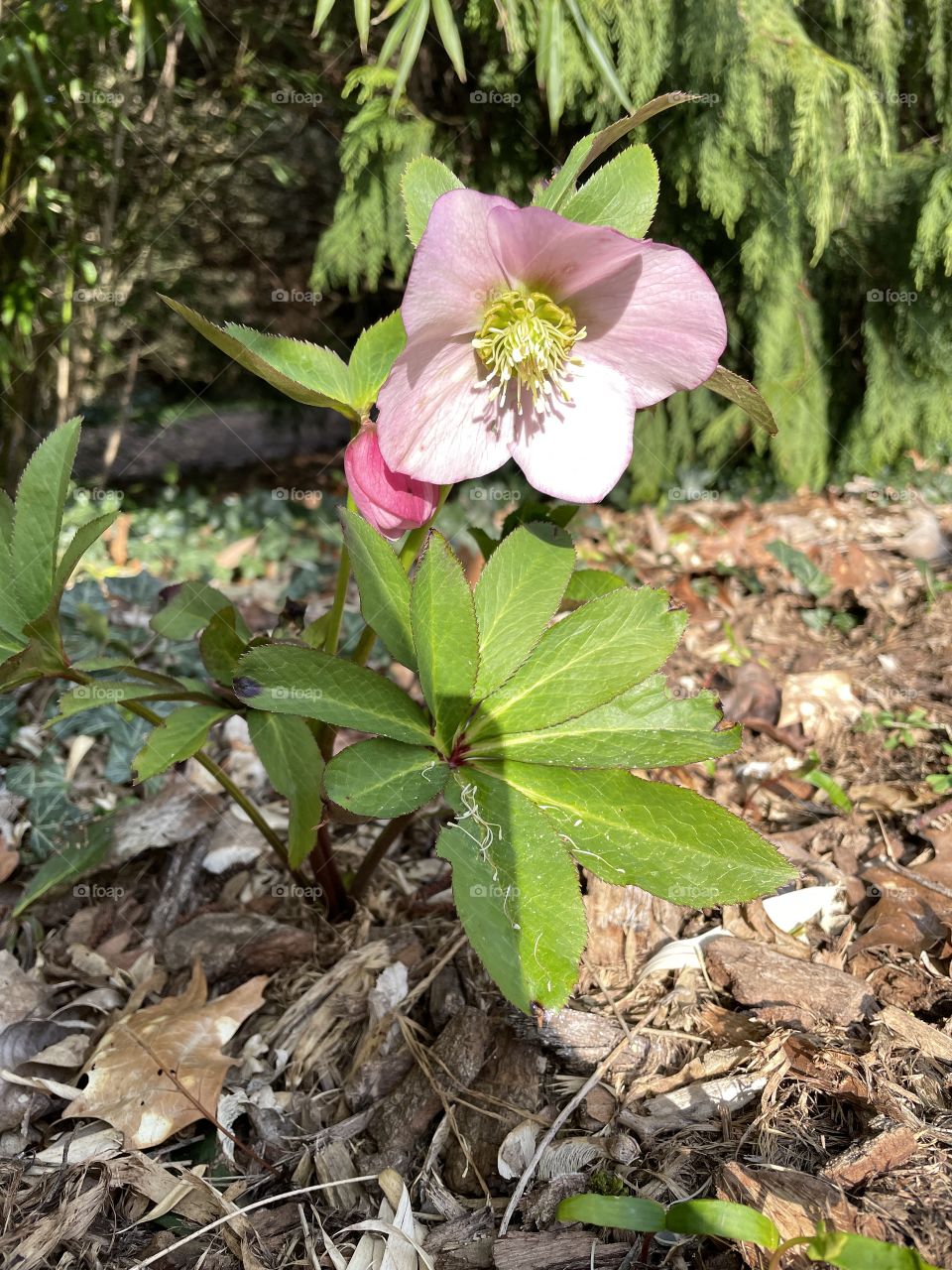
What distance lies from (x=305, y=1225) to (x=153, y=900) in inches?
22.5

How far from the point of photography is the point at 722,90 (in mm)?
1962

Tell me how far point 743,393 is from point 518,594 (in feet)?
0.88

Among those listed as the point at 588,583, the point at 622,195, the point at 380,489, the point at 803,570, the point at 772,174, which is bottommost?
the point at 803,570

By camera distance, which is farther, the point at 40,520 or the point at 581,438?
the point at 40,520

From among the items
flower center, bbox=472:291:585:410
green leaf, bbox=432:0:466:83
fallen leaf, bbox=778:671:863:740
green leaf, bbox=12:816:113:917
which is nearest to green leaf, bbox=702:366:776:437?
flower center, bbox=472:291:585:410

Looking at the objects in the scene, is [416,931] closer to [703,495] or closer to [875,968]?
[875,968]

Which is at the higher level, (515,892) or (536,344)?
(536,344)

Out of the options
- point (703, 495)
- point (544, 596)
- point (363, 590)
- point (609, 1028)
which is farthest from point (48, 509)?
point (703, 495)

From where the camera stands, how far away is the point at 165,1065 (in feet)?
3.01

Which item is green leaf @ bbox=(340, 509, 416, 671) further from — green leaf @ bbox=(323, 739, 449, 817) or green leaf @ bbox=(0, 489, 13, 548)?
green leaf @ bbox=(0, 489, 13, 548)

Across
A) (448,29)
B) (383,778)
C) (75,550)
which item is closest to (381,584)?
(383,778)

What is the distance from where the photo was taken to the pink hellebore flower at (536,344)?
2.25ft

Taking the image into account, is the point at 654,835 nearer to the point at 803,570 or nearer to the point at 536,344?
the point at 536,344

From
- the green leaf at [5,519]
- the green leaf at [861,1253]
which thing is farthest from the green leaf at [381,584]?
the green leaf at [861,1253]
